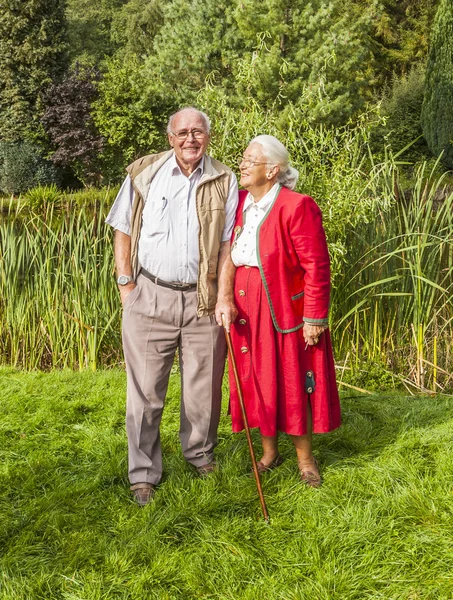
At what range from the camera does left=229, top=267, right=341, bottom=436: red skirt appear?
288 cm

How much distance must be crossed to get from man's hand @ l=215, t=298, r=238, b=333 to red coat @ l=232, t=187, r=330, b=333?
0.53 ft

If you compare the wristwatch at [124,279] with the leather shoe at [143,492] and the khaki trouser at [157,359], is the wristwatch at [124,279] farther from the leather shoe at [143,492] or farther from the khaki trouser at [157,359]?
the leather shoe at [143,492]

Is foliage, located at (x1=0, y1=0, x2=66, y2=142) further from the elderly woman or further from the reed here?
the elderly woman

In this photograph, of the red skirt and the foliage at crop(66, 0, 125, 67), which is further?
the foliage at crop(66, 0, 125, 67)

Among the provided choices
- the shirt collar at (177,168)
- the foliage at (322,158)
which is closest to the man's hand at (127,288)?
the shirt collar at (177,168)

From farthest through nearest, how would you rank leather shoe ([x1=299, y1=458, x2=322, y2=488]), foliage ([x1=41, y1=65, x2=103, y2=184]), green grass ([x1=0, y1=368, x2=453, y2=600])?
1. foliage ([x1=41, y1=65, x2=103, y2=184])
2. leather shoe ([x1=299, y1=458, x2=322, y2=488])
3. green grass ([x1=0, y1=368, x2=453, y2=600])

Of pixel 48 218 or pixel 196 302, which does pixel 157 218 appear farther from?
pixel 48 218

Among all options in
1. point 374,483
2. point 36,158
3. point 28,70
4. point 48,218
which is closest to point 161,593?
point 374,483

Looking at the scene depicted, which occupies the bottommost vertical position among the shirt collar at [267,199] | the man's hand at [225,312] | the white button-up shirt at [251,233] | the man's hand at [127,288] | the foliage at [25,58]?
the man's hand at [225,312]

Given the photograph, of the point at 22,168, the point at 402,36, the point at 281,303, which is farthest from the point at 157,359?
the point at 402,36

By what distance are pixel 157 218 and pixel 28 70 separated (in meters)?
19.3

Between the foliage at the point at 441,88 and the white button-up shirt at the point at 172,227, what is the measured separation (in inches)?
549

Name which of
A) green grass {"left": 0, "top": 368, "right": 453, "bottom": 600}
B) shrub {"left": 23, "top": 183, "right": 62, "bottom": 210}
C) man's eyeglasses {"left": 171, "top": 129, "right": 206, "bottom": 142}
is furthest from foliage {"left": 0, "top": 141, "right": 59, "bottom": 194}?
man's eyeglasses {"left": 171, "top": 129, "right": 206, "bottom": 142}

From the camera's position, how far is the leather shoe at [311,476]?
9.73ft
